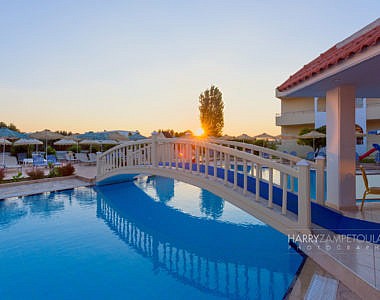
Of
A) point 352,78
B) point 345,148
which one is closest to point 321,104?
point 345,148

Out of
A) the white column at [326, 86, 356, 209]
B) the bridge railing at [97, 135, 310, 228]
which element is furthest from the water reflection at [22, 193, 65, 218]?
the white column at [326, 86, 356, 209]

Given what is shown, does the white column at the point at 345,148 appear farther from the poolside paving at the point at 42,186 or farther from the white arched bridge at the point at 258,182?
the poolside paving at the point at 42,186

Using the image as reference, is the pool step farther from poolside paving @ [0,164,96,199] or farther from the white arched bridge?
poolside paving @ [0,164,96,199]

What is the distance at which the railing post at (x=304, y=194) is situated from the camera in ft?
13.0

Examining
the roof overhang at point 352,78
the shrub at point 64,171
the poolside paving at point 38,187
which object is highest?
the roof overhang at point 352,78

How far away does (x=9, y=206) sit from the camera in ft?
27.3

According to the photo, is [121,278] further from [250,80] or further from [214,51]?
[250,80]

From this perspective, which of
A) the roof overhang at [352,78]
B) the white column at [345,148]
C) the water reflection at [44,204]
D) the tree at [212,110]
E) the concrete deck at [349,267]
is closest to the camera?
the concrete deck at [349,267]

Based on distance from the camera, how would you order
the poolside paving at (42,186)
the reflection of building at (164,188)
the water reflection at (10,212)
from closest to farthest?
the water reflection at (10,212)
the poolside paving at (42,186)
the reflection of building at (164,188)

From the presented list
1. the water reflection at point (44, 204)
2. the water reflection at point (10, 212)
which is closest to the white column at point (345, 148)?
the water reflection at point (44, 204)

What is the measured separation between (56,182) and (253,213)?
10.1m

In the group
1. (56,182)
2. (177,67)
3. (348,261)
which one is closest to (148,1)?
(177,67)

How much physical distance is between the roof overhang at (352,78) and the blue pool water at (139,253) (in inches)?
128

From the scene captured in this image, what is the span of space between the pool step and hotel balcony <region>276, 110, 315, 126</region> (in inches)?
870
